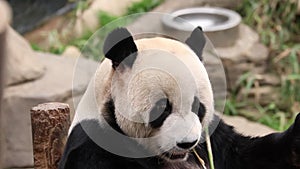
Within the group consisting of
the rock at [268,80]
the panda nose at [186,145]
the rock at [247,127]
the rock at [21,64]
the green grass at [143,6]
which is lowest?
the rock at [247,127]

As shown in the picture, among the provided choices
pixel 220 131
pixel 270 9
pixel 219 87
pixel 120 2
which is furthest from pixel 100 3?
pixel 220 131

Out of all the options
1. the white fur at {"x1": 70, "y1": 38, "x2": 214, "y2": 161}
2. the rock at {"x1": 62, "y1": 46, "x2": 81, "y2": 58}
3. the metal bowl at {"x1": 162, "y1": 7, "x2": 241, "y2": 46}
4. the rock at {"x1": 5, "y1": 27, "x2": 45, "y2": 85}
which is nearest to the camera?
the white fur at {"x1": 70, "y1": 38, "x2": 214, "y2": 161}

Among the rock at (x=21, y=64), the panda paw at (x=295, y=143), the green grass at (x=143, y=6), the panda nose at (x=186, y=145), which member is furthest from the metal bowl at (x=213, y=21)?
the panda nose at (x=186, y=145)

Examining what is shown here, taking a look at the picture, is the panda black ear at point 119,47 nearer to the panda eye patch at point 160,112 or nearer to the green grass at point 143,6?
the panda eye patch at point 160,112

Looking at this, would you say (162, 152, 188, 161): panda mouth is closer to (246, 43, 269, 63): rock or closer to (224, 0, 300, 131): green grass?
(224, 0, 300, 131): green grass

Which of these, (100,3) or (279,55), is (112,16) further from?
(279,55)

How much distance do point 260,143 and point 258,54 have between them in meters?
3.41

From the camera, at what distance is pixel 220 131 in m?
2.46

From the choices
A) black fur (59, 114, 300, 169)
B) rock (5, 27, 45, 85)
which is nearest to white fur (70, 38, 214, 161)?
black fur (59, 114, 300, 169)

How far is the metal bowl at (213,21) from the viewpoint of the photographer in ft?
18.5

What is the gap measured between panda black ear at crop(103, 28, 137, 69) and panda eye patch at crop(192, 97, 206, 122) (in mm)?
238

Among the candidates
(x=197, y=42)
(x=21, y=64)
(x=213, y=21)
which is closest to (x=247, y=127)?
(x=213, y=21)

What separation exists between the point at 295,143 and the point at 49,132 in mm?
936

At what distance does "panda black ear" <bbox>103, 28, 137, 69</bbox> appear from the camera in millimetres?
2045
